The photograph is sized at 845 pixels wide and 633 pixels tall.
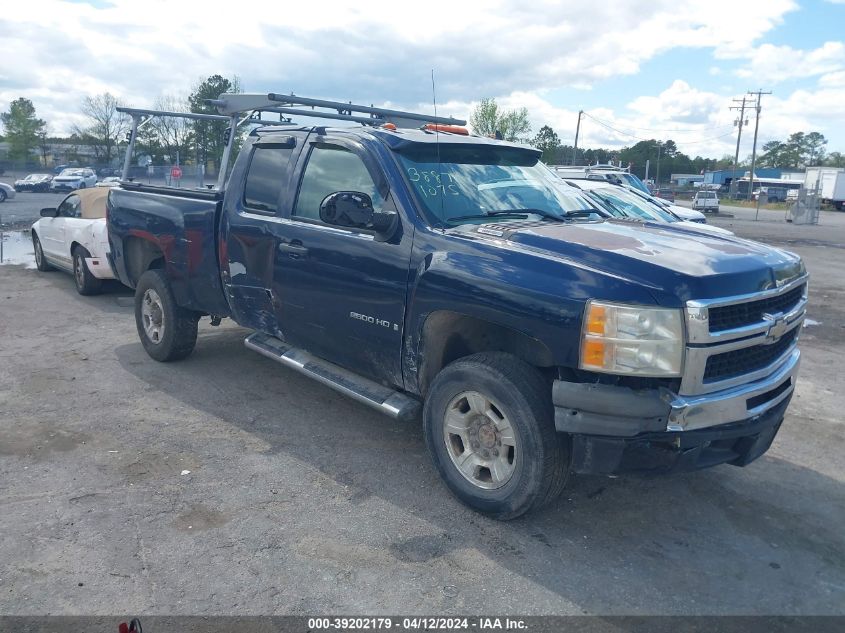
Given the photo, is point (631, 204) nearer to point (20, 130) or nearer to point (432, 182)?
point (432, 182)

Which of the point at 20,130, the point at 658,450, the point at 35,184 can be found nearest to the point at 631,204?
the point at 658,450

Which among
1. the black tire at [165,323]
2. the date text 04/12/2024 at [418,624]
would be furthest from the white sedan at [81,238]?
the date text 04/12/2024 at [418,624]

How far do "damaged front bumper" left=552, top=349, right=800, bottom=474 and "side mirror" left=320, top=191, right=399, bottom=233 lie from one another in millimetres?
A: 1431

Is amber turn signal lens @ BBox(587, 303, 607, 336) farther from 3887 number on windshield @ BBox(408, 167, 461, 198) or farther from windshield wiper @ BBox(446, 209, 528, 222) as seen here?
3887 number on windshield @ BBox(408, 167, 461, 198)

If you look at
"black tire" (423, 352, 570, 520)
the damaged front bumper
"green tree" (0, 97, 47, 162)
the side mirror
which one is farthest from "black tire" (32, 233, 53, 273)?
"green tree" (0, 97, 47, 162)

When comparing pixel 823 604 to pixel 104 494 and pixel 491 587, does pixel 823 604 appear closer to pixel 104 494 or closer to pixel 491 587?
pixel 491 587

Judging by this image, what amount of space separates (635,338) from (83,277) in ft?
27.9

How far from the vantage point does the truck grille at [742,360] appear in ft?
10.8

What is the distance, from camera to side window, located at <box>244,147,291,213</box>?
199 inches

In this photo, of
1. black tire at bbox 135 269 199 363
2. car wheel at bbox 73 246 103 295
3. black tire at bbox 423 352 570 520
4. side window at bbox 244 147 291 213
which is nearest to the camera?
black tire at bbox 423 352 570 520

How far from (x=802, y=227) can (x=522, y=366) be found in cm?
3248

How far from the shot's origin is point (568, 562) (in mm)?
3449

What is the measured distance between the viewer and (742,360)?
11.4 ft

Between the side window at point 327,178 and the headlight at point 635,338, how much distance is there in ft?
5.92
